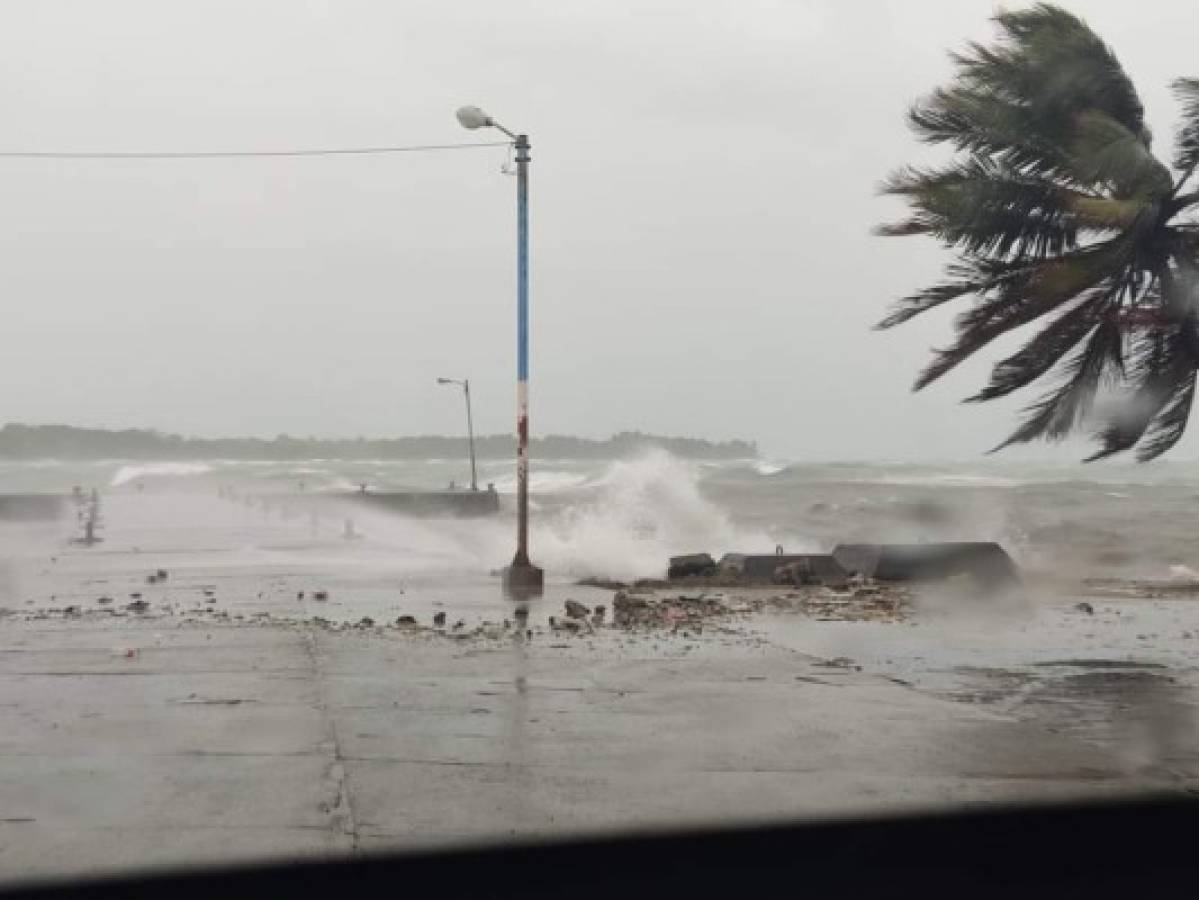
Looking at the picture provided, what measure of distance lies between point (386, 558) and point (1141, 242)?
60.4ft

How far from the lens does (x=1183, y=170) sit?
10.5 meters

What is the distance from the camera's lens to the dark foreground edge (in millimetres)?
4547

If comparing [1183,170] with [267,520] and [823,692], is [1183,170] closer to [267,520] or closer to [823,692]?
[823,692]

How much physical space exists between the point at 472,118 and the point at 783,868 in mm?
12845

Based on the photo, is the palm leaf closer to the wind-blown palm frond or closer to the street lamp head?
the wind-blown palm frond

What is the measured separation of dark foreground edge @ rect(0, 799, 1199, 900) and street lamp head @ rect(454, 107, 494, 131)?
488 inches

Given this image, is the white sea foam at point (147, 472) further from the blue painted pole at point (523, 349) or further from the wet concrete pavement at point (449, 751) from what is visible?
the wet concrete pavement at point (449, 751)

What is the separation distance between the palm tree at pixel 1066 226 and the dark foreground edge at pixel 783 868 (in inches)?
243

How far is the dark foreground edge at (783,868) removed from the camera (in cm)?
455

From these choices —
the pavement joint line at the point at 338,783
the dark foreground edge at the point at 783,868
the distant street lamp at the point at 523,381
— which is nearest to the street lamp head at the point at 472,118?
the distant street lamp at the point at 523,381

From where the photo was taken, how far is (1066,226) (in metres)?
10.9

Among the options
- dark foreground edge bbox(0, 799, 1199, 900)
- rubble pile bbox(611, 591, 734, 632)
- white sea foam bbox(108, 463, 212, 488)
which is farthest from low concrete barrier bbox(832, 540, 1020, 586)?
white sea foam bbox(108, 463, 212, 488)

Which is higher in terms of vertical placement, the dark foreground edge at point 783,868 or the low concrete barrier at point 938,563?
the low concrete barrier at point 938,563

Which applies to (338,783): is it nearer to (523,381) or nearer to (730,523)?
(523,381)
